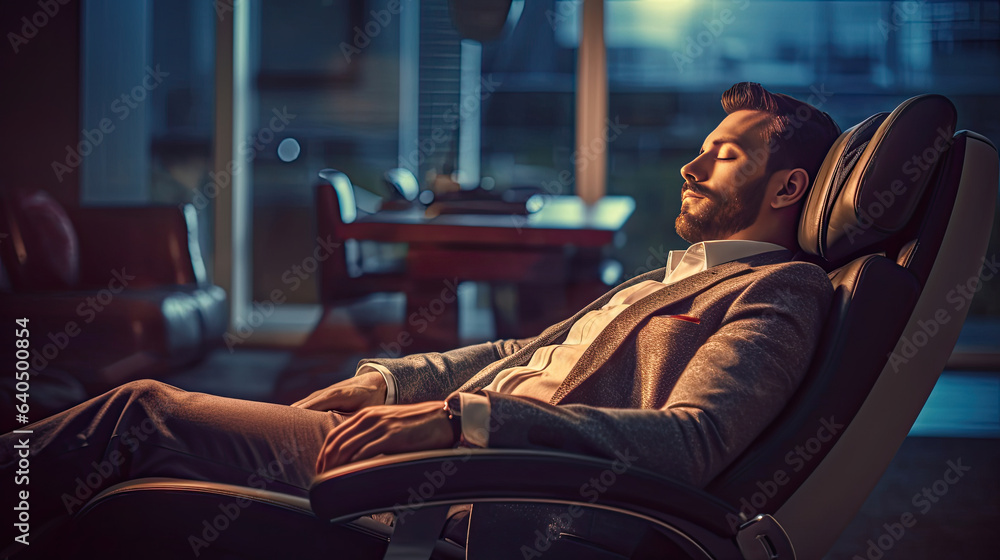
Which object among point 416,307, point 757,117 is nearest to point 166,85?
point 416,307

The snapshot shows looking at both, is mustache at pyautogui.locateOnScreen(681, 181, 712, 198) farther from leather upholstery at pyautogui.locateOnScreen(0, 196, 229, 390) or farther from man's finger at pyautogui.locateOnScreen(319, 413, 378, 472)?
leather upholstery at pyautogui.locateOnScreen(0, 196, 229, 390)

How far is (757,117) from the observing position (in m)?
1.28

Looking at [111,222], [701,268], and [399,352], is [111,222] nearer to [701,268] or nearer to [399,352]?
[399,352]

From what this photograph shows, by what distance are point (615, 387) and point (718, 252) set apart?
1.12 ft

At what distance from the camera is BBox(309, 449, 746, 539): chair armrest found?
2.51ft

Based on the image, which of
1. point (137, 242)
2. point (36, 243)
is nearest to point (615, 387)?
point (36, 243)

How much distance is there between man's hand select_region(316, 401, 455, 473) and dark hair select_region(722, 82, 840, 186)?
751mm

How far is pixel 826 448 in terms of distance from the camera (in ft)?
3.12

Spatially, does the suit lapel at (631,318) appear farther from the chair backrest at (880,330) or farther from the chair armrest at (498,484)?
the chair armrest at (498,484)

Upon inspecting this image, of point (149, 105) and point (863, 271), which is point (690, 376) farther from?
point (149, 105)

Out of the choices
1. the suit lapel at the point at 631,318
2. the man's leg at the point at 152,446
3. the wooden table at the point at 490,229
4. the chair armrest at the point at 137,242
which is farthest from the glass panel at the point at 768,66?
the man's leg at the point at 152,446

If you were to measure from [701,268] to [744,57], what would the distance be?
11.7ft

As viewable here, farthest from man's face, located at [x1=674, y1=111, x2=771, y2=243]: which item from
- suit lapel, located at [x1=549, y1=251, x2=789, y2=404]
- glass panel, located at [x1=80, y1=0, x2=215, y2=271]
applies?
glass panel, located at [x1=80, y1=0, x2=215, y2=271]

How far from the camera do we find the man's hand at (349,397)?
4.09 feet
